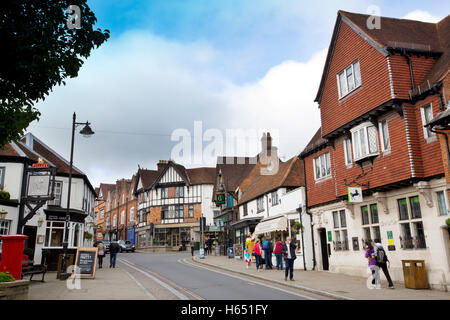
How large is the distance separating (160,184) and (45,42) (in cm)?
5119

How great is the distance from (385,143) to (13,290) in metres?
13.7

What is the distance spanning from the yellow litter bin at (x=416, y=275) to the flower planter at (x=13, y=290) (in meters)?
12.1

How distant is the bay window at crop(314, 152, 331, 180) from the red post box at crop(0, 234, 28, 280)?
1450cm

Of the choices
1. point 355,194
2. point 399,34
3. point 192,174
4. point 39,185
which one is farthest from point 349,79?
point 192,174

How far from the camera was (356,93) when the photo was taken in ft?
55.9

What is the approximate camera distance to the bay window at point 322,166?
20281 millimetres

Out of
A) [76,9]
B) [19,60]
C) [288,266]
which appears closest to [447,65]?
[288,266]

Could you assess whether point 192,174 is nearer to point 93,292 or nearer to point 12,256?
point 93,292

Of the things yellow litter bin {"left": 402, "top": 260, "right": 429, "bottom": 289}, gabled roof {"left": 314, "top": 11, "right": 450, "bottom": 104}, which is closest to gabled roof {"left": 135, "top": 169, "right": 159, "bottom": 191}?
gabled roof {"left": 314, "top": 11, "right": 450, "bottom": 104}

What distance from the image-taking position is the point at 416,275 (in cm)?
1323
